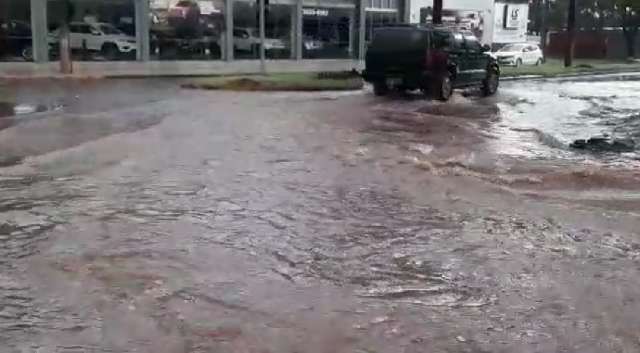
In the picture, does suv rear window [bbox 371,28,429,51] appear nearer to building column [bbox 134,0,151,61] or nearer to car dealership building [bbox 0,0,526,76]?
car dealership building [bbox 0,0,526,76]

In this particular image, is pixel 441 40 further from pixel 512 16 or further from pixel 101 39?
pixel 512 16

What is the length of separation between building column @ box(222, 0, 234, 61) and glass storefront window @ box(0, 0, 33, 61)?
8450 mm

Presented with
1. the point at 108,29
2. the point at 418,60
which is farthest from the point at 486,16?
the point at 418,60

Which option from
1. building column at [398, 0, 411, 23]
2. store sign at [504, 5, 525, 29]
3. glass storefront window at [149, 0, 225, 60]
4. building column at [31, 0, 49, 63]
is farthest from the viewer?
store sign at [504, 5, 525, 29]

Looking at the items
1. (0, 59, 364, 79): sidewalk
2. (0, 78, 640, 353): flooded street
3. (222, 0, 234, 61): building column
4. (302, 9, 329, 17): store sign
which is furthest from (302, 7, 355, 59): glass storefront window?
(0, 78, 640, 353): flooded street

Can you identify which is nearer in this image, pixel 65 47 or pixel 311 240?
pixel 311 240

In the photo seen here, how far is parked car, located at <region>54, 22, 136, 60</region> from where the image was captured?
3111cm

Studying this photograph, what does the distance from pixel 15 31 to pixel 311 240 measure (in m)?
25.4

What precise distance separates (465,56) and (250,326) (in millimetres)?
18545

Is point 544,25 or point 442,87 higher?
point 544,25

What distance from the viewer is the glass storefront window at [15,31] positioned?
1164 inches

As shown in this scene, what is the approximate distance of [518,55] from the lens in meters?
44.8

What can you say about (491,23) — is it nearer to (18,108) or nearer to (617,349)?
(18,108)

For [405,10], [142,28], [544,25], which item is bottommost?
[142,28]
